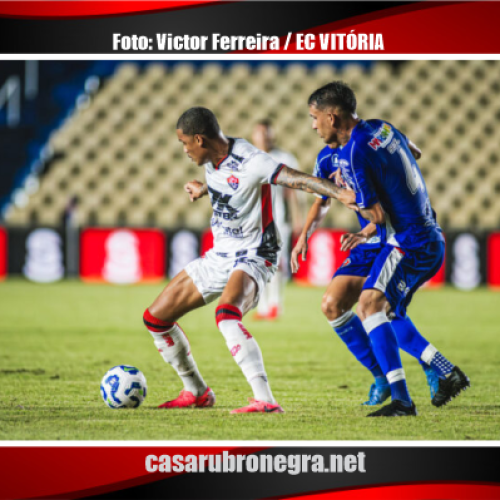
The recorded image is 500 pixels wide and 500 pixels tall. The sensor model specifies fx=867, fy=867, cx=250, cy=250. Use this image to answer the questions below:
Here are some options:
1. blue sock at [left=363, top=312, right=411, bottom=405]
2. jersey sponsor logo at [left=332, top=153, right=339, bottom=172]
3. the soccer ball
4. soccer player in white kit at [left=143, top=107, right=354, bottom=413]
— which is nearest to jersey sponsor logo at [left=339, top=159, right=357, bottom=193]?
jersey sponsor logo at [left=332, top=153, right=339, bottom=172]

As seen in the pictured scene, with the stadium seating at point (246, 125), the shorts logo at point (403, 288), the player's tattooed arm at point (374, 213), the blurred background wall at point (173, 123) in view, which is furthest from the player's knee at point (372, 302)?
the stadium seating at point (246, 125)

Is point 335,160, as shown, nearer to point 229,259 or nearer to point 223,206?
point 223,206

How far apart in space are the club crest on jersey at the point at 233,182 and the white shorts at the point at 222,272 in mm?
417

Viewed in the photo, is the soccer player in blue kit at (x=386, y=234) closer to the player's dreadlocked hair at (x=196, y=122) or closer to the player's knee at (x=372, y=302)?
the player's knee at (x=372, y=302)

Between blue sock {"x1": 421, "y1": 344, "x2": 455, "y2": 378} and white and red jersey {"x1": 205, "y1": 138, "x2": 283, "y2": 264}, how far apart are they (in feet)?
3.52

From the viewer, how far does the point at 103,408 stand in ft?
16.3

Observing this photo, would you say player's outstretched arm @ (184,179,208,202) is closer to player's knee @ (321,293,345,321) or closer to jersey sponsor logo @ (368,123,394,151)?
player's knee @ (321,293,345,321)

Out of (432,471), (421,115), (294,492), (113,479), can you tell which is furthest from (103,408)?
(421,115)

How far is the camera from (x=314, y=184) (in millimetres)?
4660

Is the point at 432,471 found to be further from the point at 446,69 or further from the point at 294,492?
the point at 446,69

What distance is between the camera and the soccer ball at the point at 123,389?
495 cm

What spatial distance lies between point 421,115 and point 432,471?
18.0m

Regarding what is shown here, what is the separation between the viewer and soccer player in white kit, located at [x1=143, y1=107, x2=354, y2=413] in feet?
15.6
